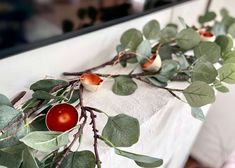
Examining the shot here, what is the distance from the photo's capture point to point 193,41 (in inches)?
32.1

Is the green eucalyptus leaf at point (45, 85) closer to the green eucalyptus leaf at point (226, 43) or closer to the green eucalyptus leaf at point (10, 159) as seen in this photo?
the green eucalyptus leaf at point (10, 159)

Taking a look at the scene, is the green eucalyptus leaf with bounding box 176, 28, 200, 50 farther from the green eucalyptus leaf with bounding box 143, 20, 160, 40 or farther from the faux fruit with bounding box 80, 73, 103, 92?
the faux fruit with bounding box 80, 73, 103, 92

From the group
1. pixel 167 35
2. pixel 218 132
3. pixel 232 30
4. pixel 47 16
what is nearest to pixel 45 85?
pixel 47 16

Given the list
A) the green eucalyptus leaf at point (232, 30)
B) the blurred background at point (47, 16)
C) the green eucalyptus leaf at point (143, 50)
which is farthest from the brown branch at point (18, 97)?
the green eucalyptus leaf at point (232, 30)

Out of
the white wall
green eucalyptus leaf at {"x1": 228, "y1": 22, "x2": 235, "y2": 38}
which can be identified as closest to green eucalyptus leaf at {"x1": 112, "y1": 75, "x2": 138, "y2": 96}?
green eucalyptus leaf at {"x1": 228, "y1": 22, "x2": 235, "y2": 38}

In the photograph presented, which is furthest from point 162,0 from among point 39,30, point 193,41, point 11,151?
point 11,151

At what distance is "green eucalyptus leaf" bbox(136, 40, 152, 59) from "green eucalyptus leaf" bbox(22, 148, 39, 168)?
0.45 metres

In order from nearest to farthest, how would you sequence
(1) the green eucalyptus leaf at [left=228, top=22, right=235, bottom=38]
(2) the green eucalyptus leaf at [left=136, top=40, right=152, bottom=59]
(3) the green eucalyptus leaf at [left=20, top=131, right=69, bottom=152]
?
(3) the green eucalyptus leaf at [left=20, top=131, right=69, bottom=152] < (2) the green eucalyptus leaf at [left=136, top=40, right=152, bottom=59] < (1) the green eucalyptus leaf at [left=228, top=22, right=235, bottom=38]

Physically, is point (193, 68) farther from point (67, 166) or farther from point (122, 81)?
point (67, 166)

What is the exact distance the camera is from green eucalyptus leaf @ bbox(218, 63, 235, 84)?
69cm

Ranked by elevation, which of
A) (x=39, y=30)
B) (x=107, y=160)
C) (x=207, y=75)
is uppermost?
(x=39, y=30)

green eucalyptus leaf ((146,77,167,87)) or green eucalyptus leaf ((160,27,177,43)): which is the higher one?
green eucalyptus leaf ((160,27,177,43))

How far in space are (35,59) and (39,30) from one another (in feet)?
0.30

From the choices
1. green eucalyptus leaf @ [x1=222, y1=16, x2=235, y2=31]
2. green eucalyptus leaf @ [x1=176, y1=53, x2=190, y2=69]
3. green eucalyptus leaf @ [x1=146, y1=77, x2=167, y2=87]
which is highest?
green eucalyptus leaf @ [x1=222, y1=16, x2=235, y2=31]
